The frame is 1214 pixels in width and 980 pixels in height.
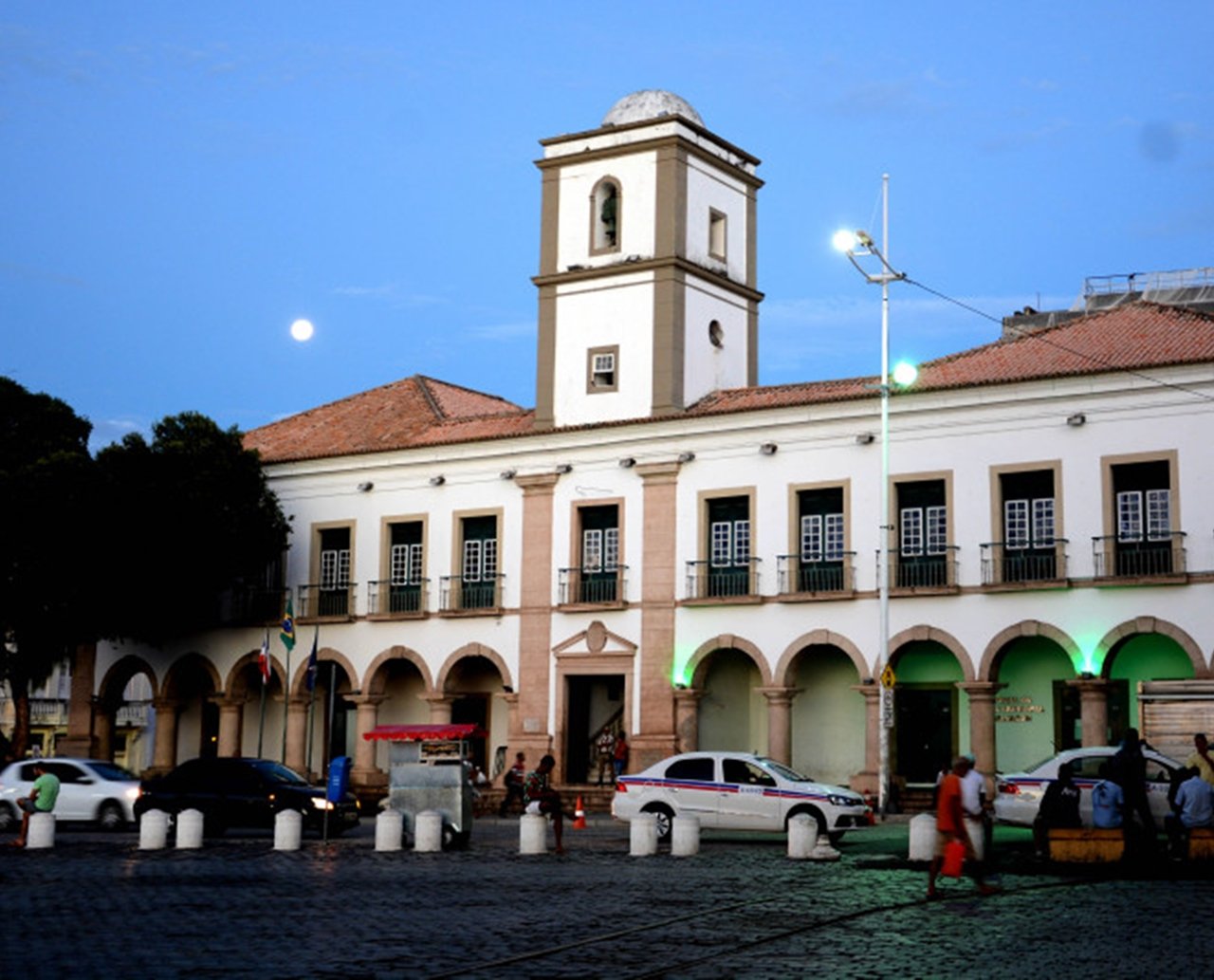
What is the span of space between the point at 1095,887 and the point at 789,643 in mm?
19340

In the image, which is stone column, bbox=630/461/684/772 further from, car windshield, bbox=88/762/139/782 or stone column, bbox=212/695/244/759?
stone column, bbox=212/695/244/759

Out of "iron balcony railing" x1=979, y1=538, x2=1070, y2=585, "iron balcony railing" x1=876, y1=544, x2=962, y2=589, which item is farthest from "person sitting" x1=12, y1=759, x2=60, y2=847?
"iron balcony railing" x1=979, y1=538, x2=1070, y2=585

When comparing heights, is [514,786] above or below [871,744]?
below

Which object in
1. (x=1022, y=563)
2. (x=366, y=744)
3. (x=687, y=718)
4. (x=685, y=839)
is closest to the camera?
(x=685, y=839)

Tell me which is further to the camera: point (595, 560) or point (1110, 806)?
point (595, 560)

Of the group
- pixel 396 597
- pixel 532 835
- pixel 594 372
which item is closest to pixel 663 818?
pixel 532 835

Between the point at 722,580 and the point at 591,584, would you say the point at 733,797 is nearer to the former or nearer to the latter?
the point at 722,580

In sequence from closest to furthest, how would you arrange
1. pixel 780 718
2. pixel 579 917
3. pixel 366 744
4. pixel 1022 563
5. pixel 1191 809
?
pixel 579 917 < pixel 1191 809 < pixel 1022 563 < pixel 780 718 < pixel 366 744

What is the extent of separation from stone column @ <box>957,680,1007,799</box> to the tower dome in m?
16.5

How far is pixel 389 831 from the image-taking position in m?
25.8

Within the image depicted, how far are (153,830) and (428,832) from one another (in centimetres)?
420

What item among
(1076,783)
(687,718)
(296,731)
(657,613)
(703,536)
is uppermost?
(703,536)

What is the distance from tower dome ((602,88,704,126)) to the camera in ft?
144

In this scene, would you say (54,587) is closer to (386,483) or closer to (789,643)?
(386,483)
